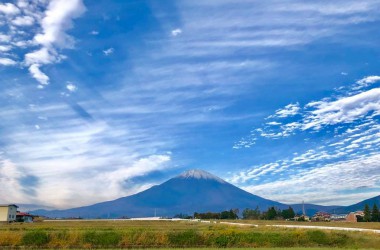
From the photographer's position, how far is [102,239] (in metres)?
26.8

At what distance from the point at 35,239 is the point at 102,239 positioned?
412 cm

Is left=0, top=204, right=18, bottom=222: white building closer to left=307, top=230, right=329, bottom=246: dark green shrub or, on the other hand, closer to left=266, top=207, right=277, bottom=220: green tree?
left=307, top=230, right=329, bottom=246: dark green shrub

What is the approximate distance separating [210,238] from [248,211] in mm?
100601

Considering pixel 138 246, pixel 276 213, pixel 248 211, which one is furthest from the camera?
pixel 248 211

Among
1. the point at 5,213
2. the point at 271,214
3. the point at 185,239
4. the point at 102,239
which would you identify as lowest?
the point at 185,239

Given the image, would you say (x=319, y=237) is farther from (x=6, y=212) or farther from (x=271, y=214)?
(x=271, y=214)

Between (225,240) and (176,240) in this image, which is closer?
(176,240)

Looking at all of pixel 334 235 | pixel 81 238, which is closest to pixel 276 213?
pixel 334 235

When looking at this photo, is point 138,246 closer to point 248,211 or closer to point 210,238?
point 210,238

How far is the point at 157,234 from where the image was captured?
90.0 feet

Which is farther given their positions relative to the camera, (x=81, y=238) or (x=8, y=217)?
(x=8, y=217)

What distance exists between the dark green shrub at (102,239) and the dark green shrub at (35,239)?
2.38 meters

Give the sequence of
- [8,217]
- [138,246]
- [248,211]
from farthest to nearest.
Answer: [248,211], [8,217], [138,246]

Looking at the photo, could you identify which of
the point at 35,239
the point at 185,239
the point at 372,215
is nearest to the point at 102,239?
the point at 35,239
